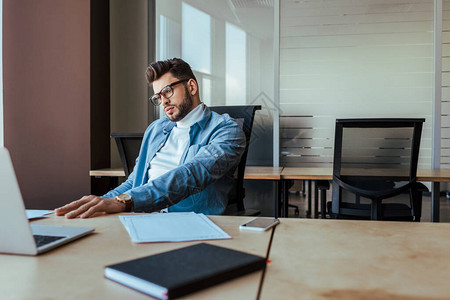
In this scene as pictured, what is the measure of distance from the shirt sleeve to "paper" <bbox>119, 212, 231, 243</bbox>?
244 mm

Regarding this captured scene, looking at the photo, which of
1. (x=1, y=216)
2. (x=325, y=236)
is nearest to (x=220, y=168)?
(x=325, y=236)

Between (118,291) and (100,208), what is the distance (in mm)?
609

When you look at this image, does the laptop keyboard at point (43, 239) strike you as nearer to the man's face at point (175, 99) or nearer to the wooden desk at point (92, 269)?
the wooden desk at point (92, 269)

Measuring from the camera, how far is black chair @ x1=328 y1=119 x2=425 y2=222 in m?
2.39

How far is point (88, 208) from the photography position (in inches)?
44.9

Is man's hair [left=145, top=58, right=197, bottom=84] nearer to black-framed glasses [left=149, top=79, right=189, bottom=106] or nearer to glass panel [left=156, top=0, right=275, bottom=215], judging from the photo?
black-framed glasses [left=149, top=79, right=189, bottom=106]

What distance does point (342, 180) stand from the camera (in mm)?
2523

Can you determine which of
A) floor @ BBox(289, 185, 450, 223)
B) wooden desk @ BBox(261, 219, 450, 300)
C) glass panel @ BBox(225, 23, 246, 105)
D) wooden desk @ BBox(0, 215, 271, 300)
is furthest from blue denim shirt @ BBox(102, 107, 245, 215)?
floor @ BBox(289, 185, 450, 223)

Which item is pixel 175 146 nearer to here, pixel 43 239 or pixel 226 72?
pixel 43 239

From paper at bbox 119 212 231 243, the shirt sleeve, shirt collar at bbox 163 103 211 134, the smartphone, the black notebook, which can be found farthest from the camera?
shirt collar at bbox 163 103 211 134

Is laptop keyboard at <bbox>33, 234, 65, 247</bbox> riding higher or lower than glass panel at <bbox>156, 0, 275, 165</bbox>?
lower

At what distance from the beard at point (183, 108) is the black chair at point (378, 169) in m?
1.07

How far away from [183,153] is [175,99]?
0.27m

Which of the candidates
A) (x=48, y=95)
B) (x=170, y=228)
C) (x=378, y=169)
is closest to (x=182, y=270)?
(x=170, y=228)
